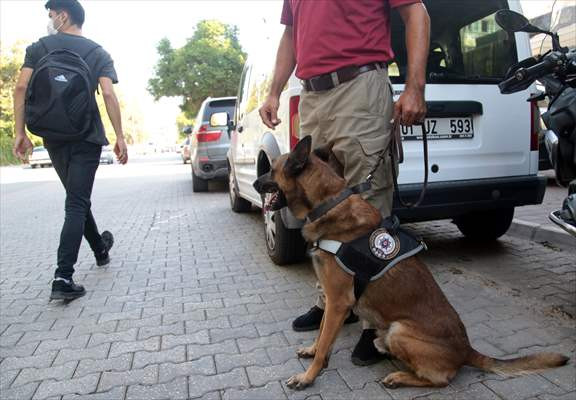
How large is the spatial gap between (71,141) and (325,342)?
2591 millimetres

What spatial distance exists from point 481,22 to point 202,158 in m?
7.03

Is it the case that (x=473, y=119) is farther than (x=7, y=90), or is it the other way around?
(x=7, y=90)

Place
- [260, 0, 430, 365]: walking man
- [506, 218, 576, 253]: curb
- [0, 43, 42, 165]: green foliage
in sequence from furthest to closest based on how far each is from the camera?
[0, 43, 42, 165]: green foliage < [506, 218, 576, 253]: curb < [260, 0, 430, 365]: walking man

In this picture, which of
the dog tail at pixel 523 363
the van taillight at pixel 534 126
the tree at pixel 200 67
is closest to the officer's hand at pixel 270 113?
the dog tail at pixel 523 363

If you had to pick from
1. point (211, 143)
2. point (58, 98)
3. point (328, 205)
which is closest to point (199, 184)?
point (211, 143)

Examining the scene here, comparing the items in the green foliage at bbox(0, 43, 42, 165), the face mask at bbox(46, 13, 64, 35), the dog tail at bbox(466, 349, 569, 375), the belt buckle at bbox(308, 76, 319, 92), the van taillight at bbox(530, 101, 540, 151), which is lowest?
the dog tail at bbox(466, 349, 569, 375)

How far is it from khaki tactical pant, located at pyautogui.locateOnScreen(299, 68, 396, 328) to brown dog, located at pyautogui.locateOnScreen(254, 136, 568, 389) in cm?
16

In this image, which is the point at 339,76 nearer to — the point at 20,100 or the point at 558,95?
the point at 558,95

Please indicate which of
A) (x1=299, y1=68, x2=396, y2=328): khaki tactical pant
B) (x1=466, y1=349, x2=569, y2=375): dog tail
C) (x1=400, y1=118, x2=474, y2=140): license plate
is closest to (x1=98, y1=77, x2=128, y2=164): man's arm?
(x1=299, y1=68, x2=396, y2=328): khaki tactical pant

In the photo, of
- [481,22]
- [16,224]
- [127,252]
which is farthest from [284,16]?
[16,224]

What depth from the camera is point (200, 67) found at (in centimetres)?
3725

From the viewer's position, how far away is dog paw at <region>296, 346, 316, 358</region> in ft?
8.57

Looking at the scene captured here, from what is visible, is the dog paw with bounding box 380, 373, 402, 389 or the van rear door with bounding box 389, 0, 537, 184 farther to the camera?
the van rear door with bounding box 389, 0, 537, 184

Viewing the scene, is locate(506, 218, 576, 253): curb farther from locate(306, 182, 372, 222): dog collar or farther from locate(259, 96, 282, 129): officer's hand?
locate(259, 96, 282, 129): officer's hand
